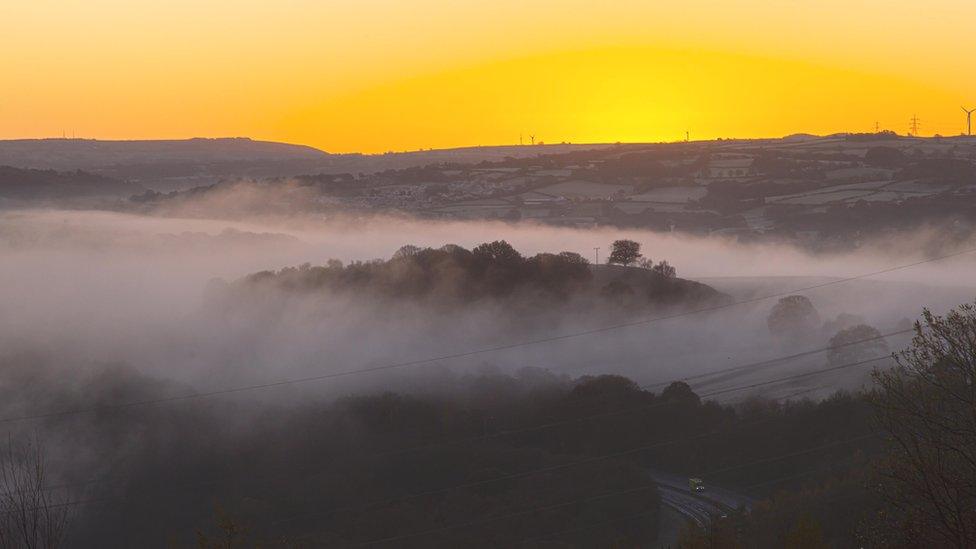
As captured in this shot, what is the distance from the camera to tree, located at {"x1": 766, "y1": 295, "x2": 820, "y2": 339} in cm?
4409

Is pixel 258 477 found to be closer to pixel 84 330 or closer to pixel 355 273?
pixel 84 330

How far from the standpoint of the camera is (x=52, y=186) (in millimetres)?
86188

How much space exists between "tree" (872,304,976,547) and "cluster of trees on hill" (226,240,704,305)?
31.5m

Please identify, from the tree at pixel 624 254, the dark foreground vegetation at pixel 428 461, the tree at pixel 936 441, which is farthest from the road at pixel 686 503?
the tree at pixel 624 254

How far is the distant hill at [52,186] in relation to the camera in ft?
275

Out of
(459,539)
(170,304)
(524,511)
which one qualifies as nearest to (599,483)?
(524,511)

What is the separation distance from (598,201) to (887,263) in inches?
1046

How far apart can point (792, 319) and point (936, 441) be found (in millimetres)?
30363

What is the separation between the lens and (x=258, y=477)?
29656 millimetres

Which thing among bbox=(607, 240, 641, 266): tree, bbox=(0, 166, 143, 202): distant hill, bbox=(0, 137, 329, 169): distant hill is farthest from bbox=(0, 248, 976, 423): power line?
bbox=(0, 137, 329, 169): distant hill

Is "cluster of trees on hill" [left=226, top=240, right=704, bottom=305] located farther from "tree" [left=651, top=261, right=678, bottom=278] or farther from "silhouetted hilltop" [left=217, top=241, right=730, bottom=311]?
"tree" [left=651, top=261, right=678, bottom=278]

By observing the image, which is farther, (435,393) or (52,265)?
(52,265)

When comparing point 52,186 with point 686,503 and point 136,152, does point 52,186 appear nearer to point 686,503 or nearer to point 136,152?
point 136,152

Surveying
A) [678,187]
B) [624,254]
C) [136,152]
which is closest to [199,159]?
[136,152]
